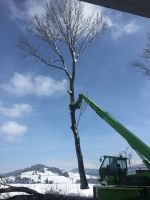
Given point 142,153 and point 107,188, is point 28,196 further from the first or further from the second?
point 142,153

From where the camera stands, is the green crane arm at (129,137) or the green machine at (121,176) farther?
the green crane arm at (129,137)

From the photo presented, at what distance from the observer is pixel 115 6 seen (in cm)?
867

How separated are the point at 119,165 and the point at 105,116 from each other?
211cm

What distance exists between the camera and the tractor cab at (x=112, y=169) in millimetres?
15273

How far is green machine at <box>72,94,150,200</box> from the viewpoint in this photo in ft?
36.3

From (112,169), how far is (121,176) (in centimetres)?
121

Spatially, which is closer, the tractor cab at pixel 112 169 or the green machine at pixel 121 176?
the green machine at pixel 121 176

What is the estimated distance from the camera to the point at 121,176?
1459 centimetres

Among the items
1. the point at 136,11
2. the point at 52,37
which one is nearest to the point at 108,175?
the point at 136,11

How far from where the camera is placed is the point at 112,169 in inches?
621

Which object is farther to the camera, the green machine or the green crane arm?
the green crane arm

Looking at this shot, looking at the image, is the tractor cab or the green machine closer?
the green machine

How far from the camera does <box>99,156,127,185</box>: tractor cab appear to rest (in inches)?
601

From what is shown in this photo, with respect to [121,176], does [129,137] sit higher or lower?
higher
